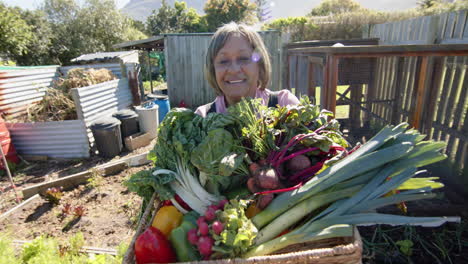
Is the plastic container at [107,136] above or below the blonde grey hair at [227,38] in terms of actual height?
below

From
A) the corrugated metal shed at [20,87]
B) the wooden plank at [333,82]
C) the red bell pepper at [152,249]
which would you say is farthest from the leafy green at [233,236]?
the corrugated metal shed at [20,87]

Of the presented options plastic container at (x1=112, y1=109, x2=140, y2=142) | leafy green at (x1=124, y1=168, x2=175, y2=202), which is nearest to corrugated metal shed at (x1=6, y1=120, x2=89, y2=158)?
plastic container at (x1=112, y1=109, x2=140, y2=142)

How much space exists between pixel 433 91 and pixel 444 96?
0.64ft

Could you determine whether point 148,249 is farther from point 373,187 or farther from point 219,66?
point 219,66

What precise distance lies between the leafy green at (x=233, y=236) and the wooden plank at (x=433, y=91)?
4419 millimetres

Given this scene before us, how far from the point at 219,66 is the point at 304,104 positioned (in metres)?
0.78

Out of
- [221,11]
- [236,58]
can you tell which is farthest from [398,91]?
[221,11]

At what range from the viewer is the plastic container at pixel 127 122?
21.1 feet

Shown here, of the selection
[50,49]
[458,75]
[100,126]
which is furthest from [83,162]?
[50,49]

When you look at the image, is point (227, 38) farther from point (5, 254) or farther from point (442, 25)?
point (442, 25)

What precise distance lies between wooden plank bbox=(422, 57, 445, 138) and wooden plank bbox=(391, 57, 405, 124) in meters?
0.97

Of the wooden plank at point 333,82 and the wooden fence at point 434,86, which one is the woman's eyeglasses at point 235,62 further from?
the wooden fence at point 434,86

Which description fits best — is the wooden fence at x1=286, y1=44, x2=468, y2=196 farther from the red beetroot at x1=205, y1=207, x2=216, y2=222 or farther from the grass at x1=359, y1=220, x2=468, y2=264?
the red beetroot at x1=205, y1=207, x2=216, y2=222

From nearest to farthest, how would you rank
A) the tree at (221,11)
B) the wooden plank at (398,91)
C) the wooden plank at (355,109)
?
the wooden plank at (398,91), the wooden plank at (355,109), the tree at (221,11)
